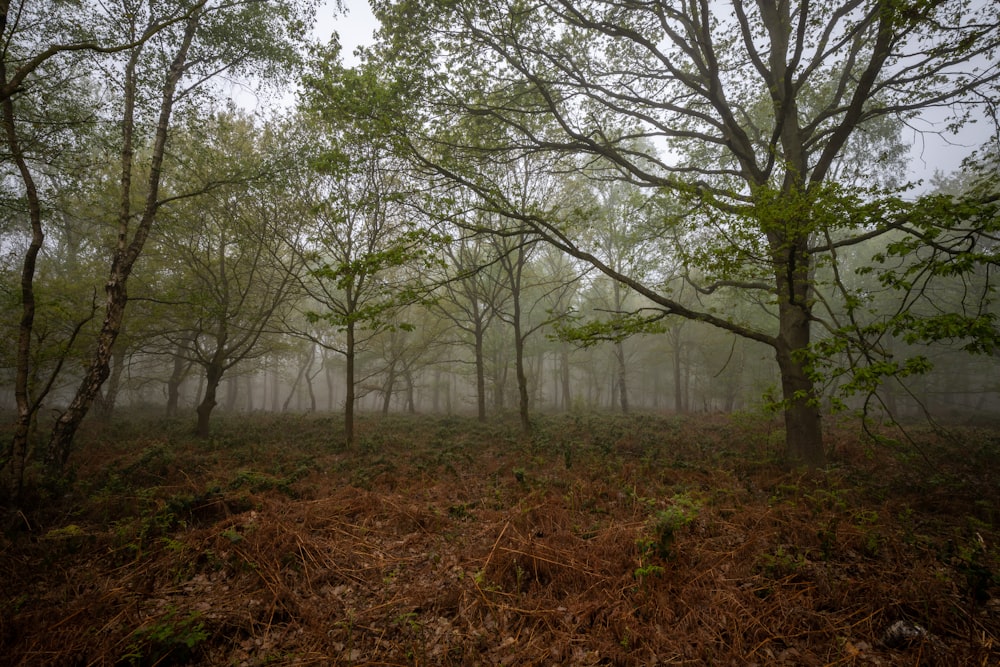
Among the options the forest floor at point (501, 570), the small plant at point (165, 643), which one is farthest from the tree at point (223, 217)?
the small plant at point (165, 643)

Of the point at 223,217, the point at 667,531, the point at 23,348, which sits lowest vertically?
the point at 667,531

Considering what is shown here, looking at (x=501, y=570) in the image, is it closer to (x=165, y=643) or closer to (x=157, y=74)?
(x=165, y=643)

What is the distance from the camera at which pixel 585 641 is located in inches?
116

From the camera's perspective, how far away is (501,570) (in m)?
3.80

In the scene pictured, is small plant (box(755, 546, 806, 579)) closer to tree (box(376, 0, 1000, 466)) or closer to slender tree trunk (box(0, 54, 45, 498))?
tree (box(376, 0, 1000, 466))

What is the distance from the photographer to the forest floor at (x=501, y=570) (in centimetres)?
288

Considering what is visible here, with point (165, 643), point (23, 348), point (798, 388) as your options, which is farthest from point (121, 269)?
point (798, 388)

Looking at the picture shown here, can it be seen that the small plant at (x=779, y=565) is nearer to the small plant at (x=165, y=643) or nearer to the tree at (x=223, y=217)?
the small plant at (x=165, y=643)

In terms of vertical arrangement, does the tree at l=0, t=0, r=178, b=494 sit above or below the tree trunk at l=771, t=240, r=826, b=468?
above

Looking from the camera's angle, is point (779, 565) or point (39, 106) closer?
point (779, 565)

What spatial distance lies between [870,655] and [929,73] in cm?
938

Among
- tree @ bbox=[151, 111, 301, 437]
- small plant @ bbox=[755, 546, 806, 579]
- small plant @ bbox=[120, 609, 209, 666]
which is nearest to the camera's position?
small plant @ bbox=[120, 609, 209, 666]

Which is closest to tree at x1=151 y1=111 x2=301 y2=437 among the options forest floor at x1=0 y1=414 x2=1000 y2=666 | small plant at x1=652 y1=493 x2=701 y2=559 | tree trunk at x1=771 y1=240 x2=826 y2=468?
forest floor at x1=0 y1=414 x2=1000 y2=666

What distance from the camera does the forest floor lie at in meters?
2.88
